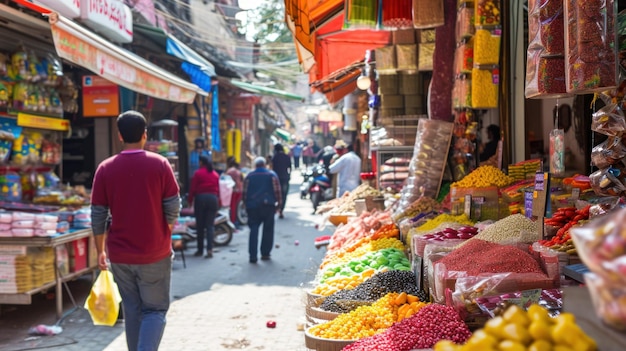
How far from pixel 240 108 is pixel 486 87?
54.9ft

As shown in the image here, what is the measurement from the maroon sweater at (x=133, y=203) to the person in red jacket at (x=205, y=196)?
675 centimetres

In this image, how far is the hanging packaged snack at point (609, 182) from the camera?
11.8 feet

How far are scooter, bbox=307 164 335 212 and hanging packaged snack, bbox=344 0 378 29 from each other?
11.4m

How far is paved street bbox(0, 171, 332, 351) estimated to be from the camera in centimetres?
619

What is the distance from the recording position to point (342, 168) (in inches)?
526

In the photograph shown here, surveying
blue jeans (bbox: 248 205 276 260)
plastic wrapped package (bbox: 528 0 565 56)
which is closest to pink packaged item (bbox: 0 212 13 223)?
blue jeans (bbox: 248 205 276 260)

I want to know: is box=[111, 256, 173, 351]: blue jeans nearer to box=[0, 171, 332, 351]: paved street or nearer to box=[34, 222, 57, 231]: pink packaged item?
box=[0, 171, 332, 351]: paved street

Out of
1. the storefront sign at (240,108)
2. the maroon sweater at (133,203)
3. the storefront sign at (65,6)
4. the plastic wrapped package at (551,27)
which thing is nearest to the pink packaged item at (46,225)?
the storefront sign at (65,6)

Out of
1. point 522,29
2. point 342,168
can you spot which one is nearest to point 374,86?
point 342,168

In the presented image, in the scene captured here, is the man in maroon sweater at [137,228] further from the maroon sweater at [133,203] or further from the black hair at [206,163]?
the black hair at [206,163]

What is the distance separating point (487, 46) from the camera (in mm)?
5879

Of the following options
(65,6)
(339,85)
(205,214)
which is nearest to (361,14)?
(65,6)

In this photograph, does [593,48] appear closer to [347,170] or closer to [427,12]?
[427,12]

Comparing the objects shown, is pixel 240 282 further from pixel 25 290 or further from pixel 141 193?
pixel 141 193
